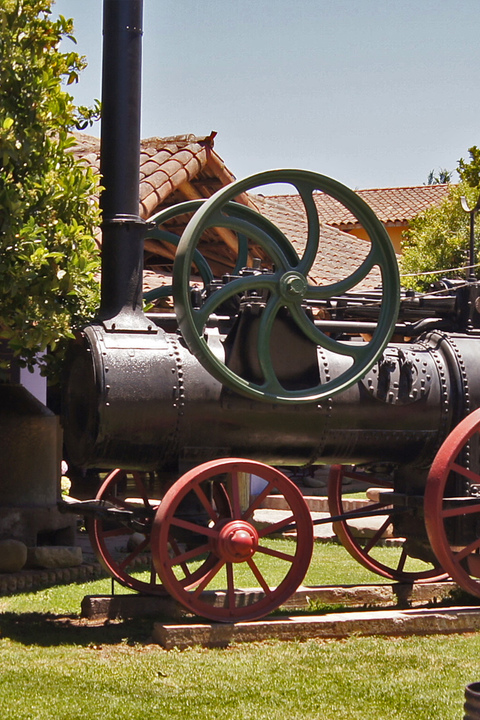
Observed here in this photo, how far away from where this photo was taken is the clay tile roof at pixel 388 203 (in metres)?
30.8

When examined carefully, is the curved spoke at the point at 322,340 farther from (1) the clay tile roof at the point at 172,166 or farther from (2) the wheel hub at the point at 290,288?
(1) the clay tile roof at the point at 172,166

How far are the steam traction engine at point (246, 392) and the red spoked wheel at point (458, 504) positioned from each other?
0.01 meters

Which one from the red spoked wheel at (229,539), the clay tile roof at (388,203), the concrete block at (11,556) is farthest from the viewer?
the clay tile roof at (388,203)

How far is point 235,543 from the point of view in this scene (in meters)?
6.41

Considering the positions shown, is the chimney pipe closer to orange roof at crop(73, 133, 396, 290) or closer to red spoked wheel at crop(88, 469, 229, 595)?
red spoked wheel at crop(88, 469, 229, 595)

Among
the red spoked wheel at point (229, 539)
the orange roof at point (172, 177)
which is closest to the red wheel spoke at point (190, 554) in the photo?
the red spoked wheel at point (229, 539)

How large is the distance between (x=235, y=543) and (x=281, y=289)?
1.56 meters

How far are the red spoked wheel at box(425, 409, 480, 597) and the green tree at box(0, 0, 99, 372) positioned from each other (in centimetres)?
247

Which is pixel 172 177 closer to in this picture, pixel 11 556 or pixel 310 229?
pixel 11 556

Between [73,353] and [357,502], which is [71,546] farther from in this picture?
[357,502]

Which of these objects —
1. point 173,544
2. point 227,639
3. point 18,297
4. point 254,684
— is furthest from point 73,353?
point 254,684

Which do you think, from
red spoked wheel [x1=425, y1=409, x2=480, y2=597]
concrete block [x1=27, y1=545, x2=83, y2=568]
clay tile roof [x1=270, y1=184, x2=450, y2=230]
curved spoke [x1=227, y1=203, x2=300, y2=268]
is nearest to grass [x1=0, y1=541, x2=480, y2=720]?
red spoked wheel [x1=425, y1=409, x2=480, y2=597]

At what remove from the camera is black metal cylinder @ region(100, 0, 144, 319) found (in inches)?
278

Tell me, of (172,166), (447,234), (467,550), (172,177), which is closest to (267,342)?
(467,550)
